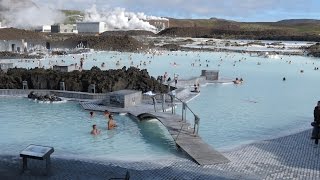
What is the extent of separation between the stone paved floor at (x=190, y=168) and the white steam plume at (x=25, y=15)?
117 meters

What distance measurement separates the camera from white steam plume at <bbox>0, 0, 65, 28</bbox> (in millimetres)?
125938

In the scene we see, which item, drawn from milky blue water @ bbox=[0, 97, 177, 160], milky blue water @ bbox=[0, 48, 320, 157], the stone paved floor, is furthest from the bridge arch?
the stone paved floor

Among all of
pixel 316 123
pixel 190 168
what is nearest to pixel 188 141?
pixel 190 168

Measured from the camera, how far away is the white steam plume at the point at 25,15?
413ft

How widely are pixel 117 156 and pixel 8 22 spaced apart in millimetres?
125184

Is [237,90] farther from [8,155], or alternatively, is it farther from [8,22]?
[8,22]

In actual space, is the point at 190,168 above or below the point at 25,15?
below

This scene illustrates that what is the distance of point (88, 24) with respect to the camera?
4390 inches

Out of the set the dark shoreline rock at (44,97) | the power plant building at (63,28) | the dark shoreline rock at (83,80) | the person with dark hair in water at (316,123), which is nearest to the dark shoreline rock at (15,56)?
the dark shoreline rock at (83,80)

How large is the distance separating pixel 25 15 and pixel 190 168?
12596cm

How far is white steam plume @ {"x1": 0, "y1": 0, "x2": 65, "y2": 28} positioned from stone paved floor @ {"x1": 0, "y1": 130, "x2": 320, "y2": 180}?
384ft

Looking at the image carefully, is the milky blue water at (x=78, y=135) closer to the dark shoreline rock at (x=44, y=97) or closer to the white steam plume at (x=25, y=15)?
the dark shoreline rock at (x=44, y=97)

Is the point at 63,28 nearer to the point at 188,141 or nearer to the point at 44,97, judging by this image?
the point at 44,97

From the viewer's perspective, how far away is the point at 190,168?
31.4 ft
